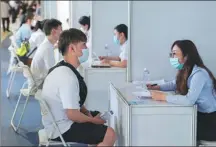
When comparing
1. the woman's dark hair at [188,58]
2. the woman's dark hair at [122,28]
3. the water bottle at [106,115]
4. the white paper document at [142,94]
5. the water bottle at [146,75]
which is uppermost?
the woman's dark hair at [122,28]

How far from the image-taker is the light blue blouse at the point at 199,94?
2607mm

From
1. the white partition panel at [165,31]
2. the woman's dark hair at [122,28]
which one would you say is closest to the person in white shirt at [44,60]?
the woman's dark hair at [122,28]

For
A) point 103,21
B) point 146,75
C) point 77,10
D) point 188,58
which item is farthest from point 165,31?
point 77,10

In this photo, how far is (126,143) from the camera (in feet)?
8.52

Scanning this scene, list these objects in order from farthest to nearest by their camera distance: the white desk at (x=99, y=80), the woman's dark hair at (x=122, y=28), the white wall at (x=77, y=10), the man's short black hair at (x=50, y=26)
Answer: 1. the white wall at (x=77, y=10)
2. the woman's dark hair at (x=122, y=28)
3. the man's short black hair at (x=50, y=26)
4. the white desk at (x=99, y=80)

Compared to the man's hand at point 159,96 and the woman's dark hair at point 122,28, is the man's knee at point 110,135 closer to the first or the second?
the man's hand at point 159,96

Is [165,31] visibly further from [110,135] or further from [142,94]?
[110,135]

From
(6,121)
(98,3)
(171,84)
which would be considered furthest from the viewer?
(98,3)

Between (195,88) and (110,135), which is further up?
(195,88)

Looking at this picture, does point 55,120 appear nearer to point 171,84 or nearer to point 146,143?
point 146,143

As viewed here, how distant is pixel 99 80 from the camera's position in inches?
163

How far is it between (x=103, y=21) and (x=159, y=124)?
2.68 meters

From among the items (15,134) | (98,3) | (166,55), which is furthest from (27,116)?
(166,55)

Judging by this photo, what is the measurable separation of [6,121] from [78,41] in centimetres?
209
